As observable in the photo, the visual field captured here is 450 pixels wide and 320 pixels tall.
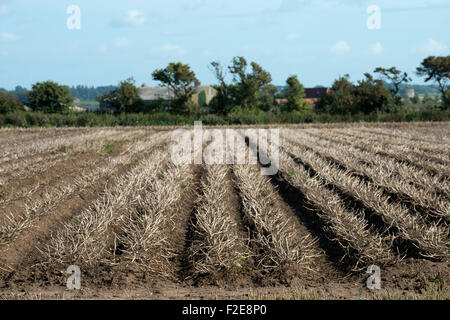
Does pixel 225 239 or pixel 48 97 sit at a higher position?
pixel 48 97

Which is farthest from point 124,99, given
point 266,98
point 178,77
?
point 266,98

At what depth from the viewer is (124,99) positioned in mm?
39312

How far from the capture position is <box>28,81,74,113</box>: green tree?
131ft

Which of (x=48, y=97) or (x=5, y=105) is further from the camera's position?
(x=48, y=97)

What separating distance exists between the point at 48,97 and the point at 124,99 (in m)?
7.98

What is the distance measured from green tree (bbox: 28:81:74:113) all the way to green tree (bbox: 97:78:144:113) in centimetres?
434

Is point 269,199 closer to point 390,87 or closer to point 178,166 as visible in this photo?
point 178,166

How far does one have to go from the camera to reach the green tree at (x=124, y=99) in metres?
39.2

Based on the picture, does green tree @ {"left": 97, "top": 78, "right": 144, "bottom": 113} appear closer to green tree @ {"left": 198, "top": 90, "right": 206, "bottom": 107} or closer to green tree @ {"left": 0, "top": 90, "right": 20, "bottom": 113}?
green tree @ {"left": 0, "top": 90, "right": 20, "bottom": 113}

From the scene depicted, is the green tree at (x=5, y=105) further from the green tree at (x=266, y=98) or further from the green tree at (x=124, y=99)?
the green tree at (x=266, y=98)

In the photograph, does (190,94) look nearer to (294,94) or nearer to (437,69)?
(294,94)

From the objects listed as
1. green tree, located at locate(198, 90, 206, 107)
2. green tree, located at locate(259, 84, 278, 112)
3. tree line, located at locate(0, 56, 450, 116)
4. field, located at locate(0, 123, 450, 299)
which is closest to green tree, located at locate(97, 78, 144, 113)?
tree line, located at locate(0, 56, 450, 116)
